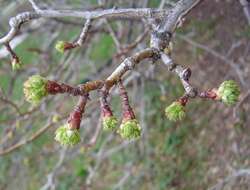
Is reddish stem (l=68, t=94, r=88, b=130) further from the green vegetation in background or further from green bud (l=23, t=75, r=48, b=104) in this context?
the green vegetation in background

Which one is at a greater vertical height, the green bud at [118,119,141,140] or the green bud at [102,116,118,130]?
the green bud at [102,116,118,130]

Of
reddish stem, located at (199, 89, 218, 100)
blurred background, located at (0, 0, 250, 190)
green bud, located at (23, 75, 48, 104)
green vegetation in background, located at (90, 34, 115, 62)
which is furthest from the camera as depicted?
green vegetation in background, located at (90, 34, 115, 62)

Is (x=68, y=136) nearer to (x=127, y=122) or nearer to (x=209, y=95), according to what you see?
(x=127, y=122)

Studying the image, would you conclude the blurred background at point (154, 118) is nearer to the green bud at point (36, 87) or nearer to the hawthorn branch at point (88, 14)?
the hawthorn branch at point (88, 14)

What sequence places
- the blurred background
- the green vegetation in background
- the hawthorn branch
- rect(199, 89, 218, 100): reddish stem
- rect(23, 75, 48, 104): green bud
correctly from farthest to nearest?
the green vegetation in background < the blurred background < the hawthorn branch < rect(199, 89, 218, 100): reddish stem < rect(23, 75, 48, 104): green bud

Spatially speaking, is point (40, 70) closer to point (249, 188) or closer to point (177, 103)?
point (249, 188)

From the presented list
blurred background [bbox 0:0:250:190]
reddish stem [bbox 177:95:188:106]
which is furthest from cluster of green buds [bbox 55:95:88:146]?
blurred background [bbox 0:0:250:190]

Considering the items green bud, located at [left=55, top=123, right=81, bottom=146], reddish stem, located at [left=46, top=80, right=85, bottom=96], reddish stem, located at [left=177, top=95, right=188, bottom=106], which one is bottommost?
green bud, located at [left=55, top=123, right=81, bottom=146]
